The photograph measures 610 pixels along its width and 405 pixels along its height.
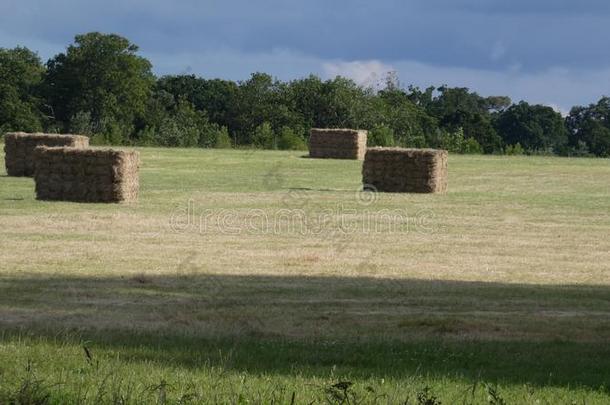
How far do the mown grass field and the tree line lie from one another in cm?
4875

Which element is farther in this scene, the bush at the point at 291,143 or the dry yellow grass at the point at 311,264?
the bush at the point at 291,143

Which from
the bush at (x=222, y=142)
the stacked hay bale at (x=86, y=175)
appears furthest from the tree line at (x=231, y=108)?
the stacked hay bale at (x=86, y=175)

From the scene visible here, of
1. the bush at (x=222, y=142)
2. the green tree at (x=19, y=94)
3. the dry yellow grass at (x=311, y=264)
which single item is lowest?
the bush at (x=222, y=142)

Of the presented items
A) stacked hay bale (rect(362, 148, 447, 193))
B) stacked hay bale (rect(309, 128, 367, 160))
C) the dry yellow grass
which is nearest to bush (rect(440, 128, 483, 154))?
stacked hay bale (rect(309, 128, 367, 160))

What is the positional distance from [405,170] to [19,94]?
5841cm

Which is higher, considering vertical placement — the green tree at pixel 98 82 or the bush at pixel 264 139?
the green tree at pixel 98 82

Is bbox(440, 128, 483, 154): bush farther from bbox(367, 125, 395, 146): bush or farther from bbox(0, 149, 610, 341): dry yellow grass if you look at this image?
bbox(0, 149, 610, 341): dry yellow grass

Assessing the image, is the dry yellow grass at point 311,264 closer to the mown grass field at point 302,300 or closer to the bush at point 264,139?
the mown grass field at point 302,300

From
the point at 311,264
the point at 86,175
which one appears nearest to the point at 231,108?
the point at 86,175

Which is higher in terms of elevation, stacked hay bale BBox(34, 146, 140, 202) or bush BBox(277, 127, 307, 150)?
stacked hay bale BBox(34, 146, 140, 202)

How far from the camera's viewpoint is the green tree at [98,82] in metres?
83.9

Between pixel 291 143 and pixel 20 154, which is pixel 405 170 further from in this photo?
pixel 291 143

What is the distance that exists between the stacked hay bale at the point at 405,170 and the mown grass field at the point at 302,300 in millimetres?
3149

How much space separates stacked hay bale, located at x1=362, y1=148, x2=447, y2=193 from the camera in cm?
3152
